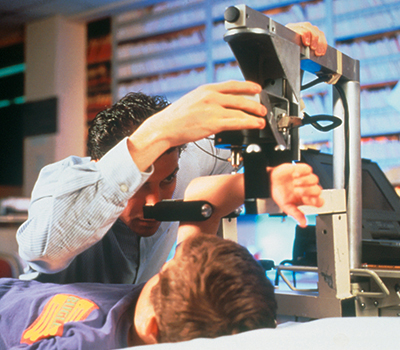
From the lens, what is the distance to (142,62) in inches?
161

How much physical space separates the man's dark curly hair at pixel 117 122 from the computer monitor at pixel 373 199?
0.45 meters

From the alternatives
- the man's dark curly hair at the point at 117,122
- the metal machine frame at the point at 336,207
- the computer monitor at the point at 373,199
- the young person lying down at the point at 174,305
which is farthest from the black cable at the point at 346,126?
the man's dark curly hair at the point at 117,122

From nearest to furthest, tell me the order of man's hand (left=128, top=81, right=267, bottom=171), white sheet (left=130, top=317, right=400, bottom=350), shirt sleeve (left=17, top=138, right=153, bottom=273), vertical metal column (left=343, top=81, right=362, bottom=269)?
white sheet (left=130, top=317, right=400, bottom=350) < man's hand (left=128, top=81, right=267, bottom=171) < shirt sleeve (left=17, top=138, right=153, bottom=273) < vertical metal column (left=343, top=81, right=362, bottom=269)

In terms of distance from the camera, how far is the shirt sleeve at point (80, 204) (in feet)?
2.46

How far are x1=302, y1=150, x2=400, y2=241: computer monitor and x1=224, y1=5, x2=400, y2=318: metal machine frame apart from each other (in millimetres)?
105

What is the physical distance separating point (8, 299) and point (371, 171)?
0.99 meters

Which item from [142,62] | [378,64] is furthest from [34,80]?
[378,64]

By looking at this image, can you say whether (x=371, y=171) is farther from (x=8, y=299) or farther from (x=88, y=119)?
(x=88, y=119)

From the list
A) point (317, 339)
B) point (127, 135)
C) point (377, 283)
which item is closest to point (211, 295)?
point (317, 339)

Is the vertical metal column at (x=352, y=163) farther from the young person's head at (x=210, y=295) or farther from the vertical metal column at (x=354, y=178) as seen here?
the young person's head at (x=210, y=295)

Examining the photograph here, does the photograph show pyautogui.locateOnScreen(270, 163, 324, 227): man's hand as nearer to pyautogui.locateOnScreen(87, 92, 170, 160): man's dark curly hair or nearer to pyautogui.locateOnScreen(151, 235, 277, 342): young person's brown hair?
pyautogui.locateOnScreen(151, 235, 277, 342): young person's brown hair

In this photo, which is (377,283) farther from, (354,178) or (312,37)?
(312,37)

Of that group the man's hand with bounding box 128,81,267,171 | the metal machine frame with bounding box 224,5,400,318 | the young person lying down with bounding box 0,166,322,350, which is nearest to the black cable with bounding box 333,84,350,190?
the metal machine frame with bounding box 224,5,400,318

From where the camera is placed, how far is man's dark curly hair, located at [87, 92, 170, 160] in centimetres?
114
